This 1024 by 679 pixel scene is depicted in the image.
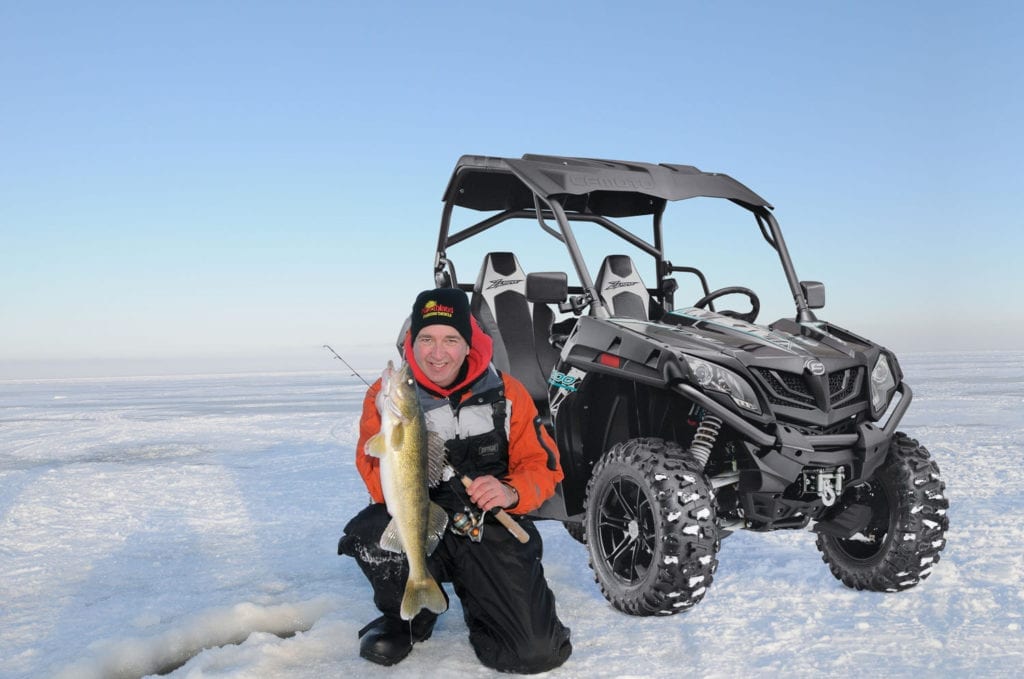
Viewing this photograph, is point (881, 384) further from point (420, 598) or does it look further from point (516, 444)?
point (420, 598)

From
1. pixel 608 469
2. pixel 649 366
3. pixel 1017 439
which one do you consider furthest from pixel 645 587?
pixel 1017 439

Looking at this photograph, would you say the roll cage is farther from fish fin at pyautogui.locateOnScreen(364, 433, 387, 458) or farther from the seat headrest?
fish fin at pyautogui.locateOnScreen(364, 433, 387, 458)

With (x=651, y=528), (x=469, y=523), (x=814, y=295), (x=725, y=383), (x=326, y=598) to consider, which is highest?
(x=814, y=295)

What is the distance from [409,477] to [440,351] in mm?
786

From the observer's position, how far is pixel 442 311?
11.5 feet

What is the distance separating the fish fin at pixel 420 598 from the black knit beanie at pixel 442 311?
108 cm

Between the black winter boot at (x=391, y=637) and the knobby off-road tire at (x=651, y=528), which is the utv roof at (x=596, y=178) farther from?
the black winter boot at (x=391, y=637)

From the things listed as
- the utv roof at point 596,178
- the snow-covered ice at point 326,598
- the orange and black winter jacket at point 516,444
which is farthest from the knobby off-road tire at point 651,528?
the utv roof at point 596,178

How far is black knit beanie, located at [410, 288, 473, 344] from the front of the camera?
3.51 m

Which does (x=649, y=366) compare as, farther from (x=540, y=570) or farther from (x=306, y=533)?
(x=306, y=533)

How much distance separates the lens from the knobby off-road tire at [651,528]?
3.67m

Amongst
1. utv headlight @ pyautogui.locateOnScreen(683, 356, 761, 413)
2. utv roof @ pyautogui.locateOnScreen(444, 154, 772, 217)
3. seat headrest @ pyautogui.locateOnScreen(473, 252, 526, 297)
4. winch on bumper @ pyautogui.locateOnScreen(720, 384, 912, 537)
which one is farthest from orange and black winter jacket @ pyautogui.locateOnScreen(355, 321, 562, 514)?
seat headrest @ pyautogui.locateOnScreen(473, 252, 526, 297)

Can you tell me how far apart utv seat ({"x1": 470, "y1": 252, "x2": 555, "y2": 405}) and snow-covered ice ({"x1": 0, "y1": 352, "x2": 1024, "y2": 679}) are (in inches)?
48.8

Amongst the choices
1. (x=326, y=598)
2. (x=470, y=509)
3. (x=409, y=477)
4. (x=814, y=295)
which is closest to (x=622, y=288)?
(x=814, y=295)
